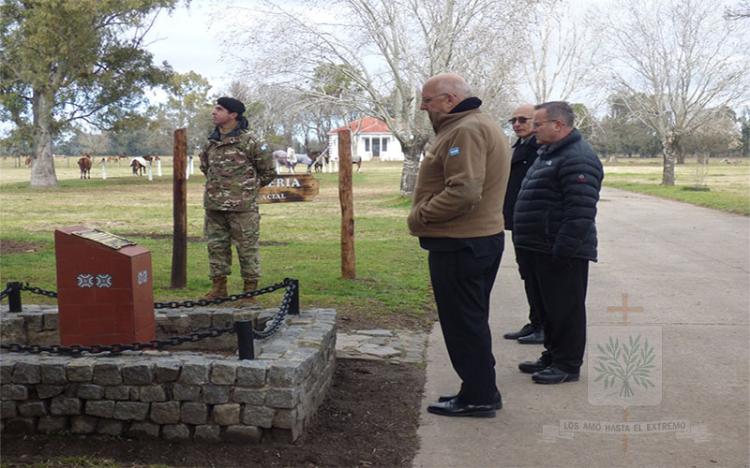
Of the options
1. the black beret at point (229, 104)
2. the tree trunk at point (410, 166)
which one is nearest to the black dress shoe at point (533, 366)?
the black beret at point (229, 104)

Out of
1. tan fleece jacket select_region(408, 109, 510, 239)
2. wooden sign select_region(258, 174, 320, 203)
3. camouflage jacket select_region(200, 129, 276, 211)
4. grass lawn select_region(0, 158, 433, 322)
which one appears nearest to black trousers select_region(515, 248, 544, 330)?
grass lawn select_region(0, 158, 433, 322)

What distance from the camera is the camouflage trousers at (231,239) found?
7.44m

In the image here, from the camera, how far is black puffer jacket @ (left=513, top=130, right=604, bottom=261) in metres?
5.30

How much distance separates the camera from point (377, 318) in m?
7.67

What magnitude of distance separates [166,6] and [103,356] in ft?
122

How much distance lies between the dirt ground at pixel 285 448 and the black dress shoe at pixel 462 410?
0.54 ft

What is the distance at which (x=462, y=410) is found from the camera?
192 inches

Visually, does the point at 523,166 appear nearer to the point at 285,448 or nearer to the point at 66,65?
the point at 285,448

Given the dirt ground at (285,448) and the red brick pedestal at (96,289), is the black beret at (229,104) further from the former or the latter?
the dirt ground at (285,448)

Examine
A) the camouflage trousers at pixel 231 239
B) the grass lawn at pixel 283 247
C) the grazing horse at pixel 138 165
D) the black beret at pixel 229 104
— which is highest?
the black beret at pixel 229 104

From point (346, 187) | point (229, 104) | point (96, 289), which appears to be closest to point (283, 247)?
point (346, 187)

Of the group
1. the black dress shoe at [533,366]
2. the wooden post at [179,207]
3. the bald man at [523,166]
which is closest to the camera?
the black dress shoe at [533,366]

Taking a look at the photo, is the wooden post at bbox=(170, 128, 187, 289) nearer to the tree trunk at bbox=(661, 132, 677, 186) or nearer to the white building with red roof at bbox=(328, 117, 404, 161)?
the tree trunk at bbox=(661, 132, 677, 186)

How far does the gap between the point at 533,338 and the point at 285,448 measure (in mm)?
3179
